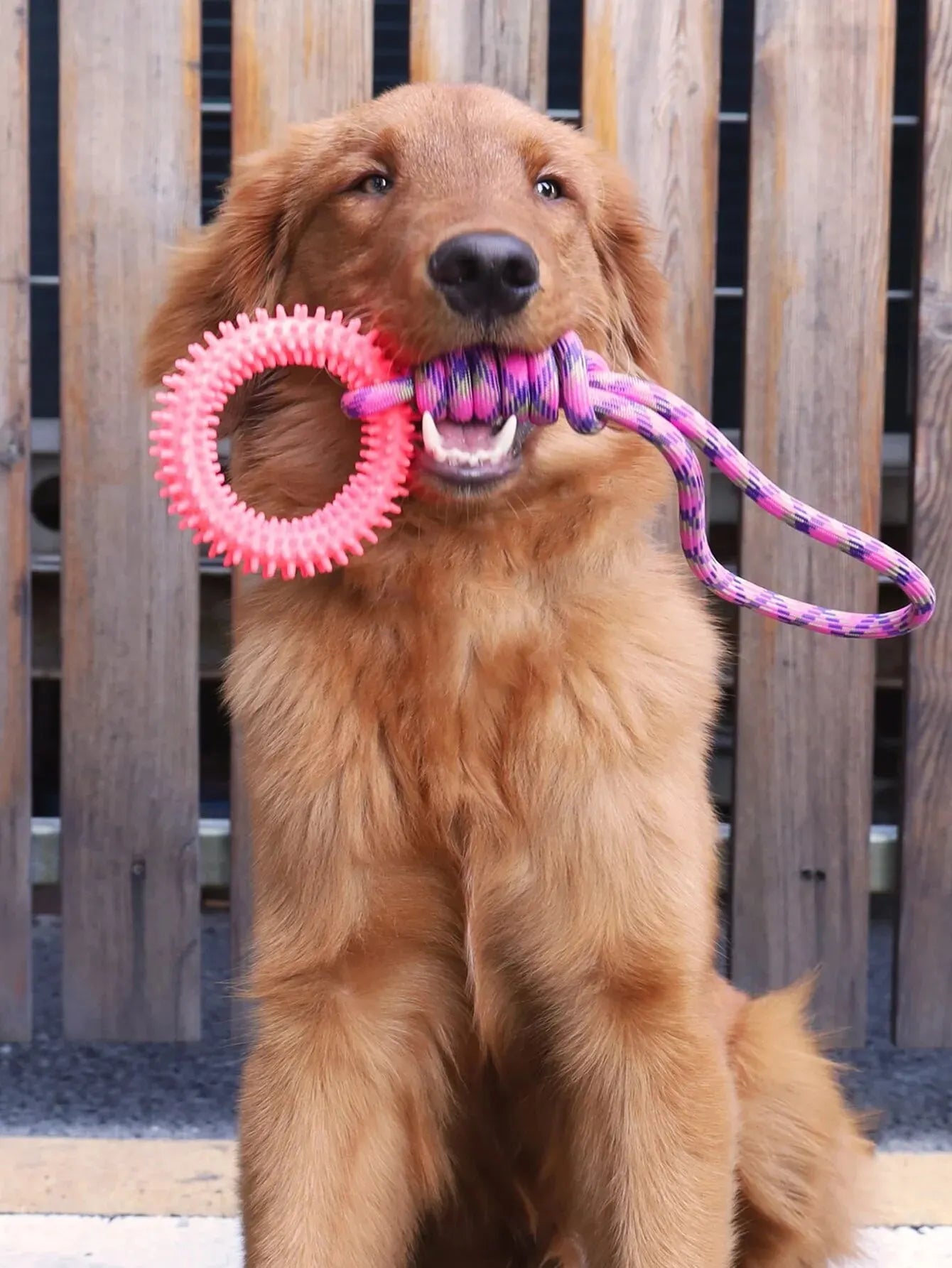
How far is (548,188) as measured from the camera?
92.4 inches

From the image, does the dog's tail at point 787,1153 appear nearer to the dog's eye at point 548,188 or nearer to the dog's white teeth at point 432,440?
the dog's white teeth at point 432,440

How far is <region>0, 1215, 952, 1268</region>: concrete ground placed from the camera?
2.49 meters

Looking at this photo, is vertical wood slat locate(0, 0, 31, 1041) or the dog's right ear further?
vertical wood slat locate(0, 0, 31, 1041)

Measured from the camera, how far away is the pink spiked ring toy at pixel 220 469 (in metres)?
1.88

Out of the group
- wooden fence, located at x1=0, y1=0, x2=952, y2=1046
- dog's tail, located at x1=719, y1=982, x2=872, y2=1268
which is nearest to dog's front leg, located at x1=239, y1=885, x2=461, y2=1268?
dog's tail, located at x1=719, y1=982, x2=872, y2=1268

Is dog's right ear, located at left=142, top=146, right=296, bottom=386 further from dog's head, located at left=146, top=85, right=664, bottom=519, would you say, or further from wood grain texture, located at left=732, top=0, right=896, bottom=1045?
wood grain texture, located at left=732, top=0, right=896, bottom=1045

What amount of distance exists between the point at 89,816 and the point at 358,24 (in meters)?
1.91

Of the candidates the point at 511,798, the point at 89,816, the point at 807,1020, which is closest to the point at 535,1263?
the point at 807,1020

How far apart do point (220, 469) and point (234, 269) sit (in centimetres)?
53

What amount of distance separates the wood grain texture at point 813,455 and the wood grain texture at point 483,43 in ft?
1.66

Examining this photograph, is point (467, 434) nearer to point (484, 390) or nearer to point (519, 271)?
point (484, 390)

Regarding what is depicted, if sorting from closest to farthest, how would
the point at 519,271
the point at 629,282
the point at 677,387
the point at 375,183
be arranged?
1. the point at 519,271
2. the point at 375,183
3. the point at 629,282
4. the point at 677,387

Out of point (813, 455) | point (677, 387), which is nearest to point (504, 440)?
point (677, 387)

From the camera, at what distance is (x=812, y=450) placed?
3240 mm
